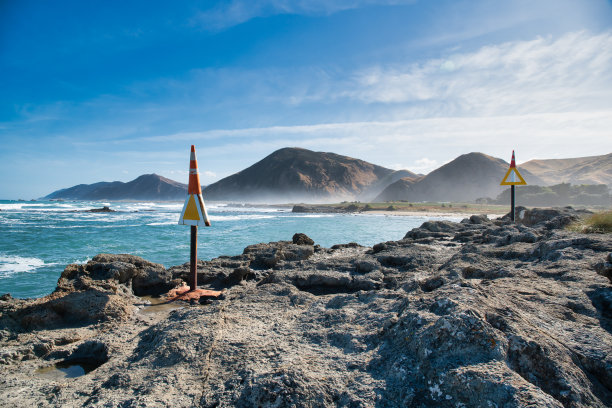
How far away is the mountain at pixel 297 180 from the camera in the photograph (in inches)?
6319

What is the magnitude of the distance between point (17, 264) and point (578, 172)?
516 feet

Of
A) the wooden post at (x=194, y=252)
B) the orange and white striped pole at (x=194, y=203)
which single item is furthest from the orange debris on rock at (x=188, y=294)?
the orange and white striped pole at (x=194, y=203)

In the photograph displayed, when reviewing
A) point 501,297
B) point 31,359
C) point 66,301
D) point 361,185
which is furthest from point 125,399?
point 361,185

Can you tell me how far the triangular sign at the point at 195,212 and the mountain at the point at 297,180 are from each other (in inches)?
5816

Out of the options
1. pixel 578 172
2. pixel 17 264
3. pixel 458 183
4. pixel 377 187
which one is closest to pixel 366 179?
pixel 377 187

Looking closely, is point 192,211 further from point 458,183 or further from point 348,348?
point 458,183

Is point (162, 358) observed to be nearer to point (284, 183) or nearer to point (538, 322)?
point (538, 322)

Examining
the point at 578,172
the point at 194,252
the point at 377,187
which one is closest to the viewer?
the point at 194,252

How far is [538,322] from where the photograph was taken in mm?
2410

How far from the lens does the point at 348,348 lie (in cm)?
251

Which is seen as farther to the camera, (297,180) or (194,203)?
(297,180)

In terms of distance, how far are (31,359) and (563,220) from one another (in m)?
12.6

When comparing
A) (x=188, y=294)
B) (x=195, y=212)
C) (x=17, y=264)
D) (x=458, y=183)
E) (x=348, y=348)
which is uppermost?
(x=458, y=183)

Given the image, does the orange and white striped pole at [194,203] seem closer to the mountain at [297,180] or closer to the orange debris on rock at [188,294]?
the orange debris on rock at [188,294]
